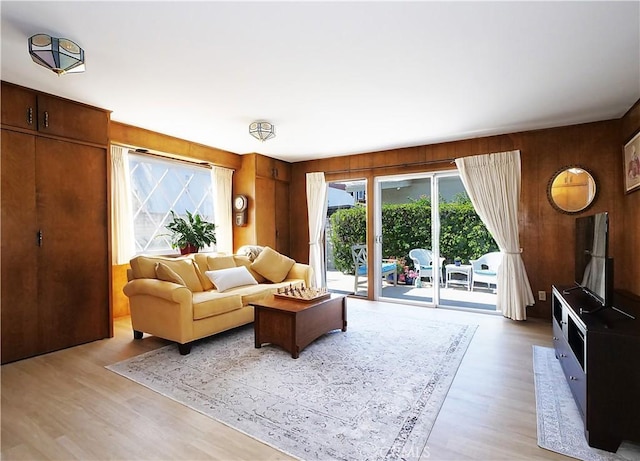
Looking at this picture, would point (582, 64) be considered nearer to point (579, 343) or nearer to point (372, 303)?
point (579, 343)

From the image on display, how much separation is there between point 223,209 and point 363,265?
7.91ft

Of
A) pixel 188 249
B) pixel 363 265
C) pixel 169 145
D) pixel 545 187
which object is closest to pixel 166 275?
pixel 188 249

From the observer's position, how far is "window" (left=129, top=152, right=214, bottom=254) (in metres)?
4.29

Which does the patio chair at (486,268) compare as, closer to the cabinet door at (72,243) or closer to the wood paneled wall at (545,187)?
the wood paneled wall at (545,187)

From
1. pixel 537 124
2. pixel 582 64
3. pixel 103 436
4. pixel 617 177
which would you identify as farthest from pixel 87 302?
pixel 617 177

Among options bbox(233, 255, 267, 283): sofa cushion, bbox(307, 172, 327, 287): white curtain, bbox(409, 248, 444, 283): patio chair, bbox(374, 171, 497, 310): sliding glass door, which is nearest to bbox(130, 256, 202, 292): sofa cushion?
bbox(233, 255, 267, 283): sofa cushion

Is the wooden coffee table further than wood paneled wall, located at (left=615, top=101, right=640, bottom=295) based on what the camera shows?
No

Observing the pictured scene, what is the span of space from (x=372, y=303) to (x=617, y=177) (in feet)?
10.8

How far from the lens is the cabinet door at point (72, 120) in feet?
9.75

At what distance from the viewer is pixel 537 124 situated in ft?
12.6

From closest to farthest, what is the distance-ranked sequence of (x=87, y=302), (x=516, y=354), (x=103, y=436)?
(x=103, y=436) < (x=516, y=354) < (x=87, y=302)

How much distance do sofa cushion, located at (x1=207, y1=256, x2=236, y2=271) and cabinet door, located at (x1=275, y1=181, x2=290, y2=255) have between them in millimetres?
1591

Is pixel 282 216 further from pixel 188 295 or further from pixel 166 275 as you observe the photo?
pixel 188 295

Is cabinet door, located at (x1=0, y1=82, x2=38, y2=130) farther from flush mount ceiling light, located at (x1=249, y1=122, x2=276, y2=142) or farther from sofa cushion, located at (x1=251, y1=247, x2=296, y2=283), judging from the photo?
sofa cushion, located at (x1=251, y1=247, x2=296, y2=283)
